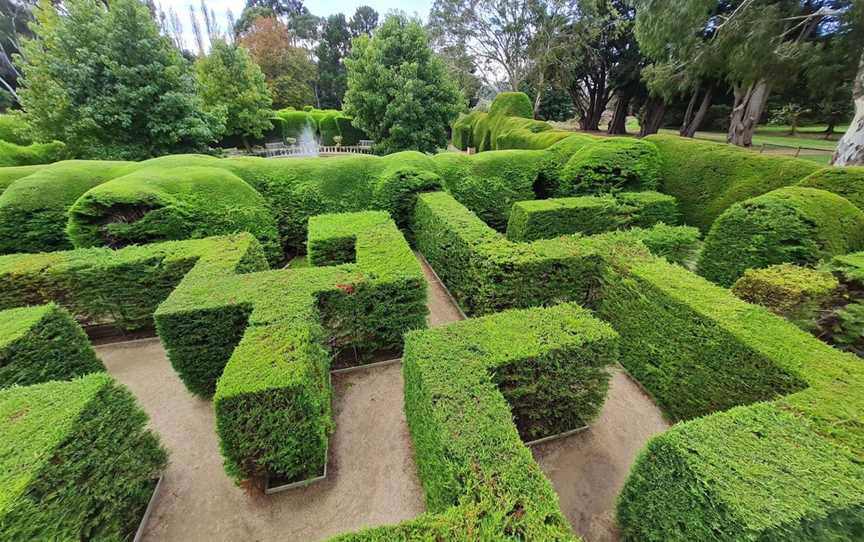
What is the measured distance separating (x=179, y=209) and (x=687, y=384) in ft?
34.5

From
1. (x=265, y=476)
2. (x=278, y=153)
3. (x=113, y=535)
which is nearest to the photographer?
(x=113, y=535)

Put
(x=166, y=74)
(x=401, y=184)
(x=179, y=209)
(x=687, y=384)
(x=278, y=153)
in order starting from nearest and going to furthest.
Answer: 1. (x=687, y=384)
2. (x=179, y=209)
3. (x=401, y=184)
4. (x=166, y=74)
5. (x=278, y=153)

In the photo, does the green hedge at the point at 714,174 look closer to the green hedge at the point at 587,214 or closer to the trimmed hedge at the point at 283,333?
the green hedge at the point at 587,214

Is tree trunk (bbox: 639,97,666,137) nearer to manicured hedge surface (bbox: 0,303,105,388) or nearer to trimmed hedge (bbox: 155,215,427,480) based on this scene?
trimmed hedge (bbox: 155,215,427,480)

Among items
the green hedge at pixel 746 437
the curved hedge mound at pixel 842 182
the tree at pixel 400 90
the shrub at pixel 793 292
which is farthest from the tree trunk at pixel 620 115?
the green hedge at pixel 746 437

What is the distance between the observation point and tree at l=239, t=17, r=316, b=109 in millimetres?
34562

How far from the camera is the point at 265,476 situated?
12.7 ft

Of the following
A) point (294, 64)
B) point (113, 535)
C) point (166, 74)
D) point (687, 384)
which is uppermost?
point (294, 64)

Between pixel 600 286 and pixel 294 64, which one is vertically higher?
pixel 294 64

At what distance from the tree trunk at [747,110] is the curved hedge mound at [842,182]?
53.3 ft

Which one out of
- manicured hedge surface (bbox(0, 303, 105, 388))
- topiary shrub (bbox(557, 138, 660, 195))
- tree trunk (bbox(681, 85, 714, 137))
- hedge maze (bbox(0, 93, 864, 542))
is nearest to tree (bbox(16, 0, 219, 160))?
hedge maze (bbox(0, 93, 864, 542))

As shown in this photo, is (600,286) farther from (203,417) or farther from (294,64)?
(294,64)

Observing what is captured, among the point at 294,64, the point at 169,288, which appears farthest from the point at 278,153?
the point at 169,288

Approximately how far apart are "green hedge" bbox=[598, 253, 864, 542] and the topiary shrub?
6.19 m
